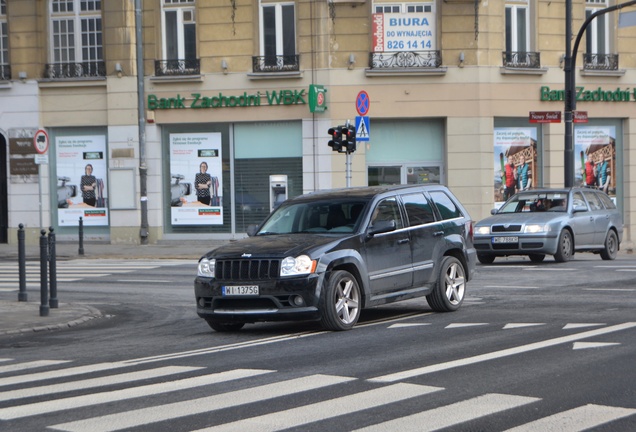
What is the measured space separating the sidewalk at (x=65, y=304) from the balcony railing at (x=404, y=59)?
23.7 feet

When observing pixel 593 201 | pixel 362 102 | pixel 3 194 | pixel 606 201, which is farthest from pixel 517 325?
pixel 3 194

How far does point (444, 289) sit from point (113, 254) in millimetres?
17743

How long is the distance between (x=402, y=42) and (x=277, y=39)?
3.74m

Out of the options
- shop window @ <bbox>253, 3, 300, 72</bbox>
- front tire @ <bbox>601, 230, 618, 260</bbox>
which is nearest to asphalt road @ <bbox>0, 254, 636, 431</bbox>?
front tire @ <bbox>601, 230, 618, 260</bbox>

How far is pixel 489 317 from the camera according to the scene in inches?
521

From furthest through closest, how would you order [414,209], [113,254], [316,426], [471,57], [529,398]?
[471,57]
[113,254]
[414,209]
[529,398]
[316,426]

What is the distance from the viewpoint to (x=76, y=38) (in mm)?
34281

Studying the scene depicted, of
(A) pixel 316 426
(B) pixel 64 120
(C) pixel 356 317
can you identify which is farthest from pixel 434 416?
(B) pixel 64 120

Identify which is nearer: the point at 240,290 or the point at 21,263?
the point at 240,290

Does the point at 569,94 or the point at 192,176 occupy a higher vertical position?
the point at 569,94

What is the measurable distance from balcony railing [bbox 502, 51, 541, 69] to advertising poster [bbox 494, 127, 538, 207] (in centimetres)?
193

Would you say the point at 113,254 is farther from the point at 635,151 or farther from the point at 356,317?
the point at 356,317

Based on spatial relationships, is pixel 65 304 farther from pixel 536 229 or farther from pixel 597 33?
pixel 597 33

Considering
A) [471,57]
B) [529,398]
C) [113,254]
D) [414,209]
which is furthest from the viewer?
[471,57]
